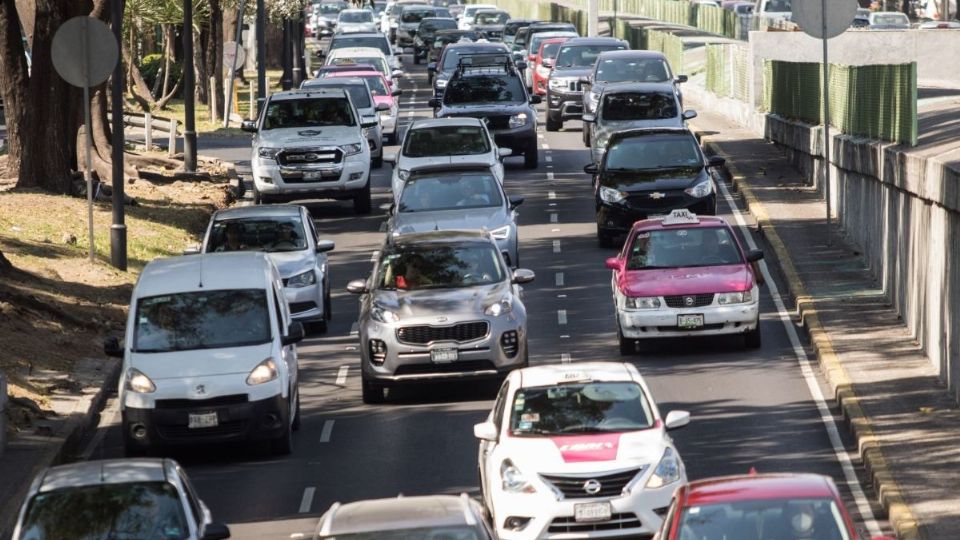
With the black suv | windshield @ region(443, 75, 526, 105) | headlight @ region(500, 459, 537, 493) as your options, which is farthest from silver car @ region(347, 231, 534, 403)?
windshield @ region(443, 75, 526, 105)

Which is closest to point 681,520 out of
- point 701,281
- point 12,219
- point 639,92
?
point 701,281

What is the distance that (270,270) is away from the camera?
2067cm

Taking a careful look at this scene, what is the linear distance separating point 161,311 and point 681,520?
941 cm

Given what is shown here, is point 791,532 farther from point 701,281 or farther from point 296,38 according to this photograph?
point 296,38

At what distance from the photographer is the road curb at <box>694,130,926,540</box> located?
15.6 meters

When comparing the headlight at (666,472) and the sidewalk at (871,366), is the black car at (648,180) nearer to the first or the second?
the sidewalk at (871,366)

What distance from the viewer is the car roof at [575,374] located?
1642 centimetres

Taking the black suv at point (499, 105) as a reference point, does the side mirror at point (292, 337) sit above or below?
below

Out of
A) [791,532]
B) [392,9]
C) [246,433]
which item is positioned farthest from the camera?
[392,9]

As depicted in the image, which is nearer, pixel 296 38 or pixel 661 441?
pixel 661 441

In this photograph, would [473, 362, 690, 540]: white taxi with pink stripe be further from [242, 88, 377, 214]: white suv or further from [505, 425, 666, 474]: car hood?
[242, 88, 377, 214]: white suv

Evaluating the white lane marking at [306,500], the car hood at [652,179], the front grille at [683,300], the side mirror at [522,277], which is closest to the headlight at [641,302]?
the front grille at [683,300]

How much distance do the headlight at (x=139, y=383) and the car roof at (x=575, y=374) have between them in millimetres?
4286

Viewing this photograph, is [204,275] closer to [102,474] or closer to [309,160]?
[102,474]
